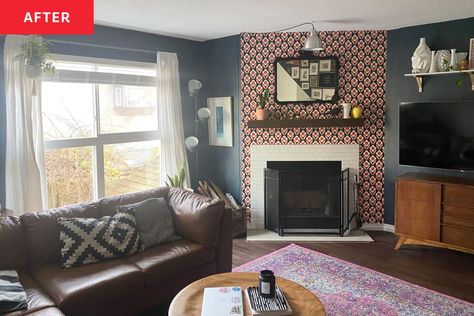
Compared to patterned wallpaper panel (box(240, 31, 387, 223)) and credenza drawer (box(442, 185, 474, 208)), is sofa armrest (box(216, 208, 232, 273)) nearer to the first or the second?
patterned wallpaper panel (box(240, 31, 387, 223))

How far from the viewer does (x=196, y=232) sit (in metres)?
3.08

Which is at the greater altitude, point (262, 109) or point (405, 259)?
point (262, 109)

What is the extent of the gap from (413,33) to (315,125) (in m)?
1.42

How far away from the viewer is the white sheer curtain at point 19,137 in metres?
3.38

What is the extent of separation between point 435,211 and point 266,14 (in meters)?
2.47

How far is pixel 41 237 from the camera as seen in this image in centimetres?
268

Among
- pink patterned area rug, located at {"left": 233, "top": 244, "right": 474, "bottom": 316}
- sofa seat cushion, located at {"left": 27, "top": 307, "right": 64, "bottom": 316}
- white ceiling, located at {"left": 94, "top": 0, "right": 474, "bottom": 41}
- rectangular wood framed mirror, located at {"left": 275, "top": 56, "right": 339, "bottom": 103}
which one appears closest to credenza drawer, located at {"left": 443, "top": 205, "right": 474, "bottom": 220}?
pink patterned area rug, located at {"left": 233, "top": 244, "right": 474, "bottom": 316}

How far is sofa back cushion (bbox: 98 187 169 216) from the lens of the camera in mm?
3096

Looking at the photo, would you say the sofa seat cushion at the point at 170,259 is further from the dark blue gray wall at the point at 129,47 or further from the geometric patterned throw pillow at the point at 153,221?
the dark blue gray wall at the point at 129,47

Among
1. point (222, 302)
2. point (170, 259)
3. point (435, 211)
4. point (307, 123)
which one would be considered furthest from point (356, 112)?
point (222, 302)

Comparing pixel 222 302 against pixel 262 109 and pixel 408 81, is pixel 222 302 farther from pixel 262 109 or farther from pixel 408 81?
pixel 408 81

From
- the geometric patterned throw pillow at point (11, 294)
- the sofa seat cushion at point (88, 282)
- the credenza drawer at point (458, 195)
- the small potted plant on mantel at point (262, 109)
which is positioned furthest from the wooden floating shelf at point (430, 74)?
the geometric patterned throw pillow at point (11, 294)

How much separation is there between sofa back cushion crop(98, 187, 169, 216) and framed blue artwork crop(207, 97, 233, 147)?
158cm

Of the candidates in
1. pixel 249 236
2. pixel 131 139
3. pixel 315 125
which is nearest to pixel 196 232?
pixel 249 236
